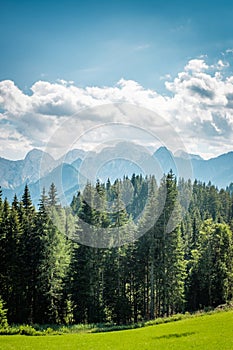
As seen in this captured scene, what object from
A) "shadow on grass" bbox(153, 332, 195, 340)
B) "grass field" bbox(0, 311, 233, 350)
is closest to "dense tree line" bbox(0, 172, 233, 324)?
"grass field" bbox(0, 311, 233, 350)

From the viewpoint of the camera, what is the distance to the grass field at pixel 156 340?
25734mm

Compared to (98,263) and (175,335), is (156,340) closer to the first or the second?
(175,335)

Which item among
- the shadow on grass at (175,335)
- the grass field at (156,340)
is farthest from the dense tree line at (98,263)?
the shadow on grass at (175,335)

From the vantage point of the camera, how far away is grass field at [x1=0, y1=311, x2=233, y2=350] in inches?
1013

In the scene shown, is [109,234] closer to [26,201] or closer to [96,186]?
[96,186]

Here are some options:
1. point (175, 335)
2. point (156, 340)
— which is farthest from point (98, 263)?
point (156, 340)

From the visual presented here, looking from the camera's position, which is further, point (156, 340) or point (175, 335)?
point (175, 335)

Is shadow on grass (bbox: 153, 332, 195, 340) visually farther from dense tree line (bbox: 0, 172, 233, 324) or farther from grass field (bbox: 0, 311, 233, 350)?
dense tree line (bbox: 0, 172, 233, 324)

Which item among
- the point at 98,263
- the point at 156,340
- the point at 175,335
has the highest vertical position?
the point at 98,263

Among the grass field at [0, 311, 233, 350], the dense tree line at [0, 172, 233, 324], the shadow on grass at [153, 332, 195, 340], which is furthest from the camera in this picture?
the dense tree line at [0, 172, 233, 324]

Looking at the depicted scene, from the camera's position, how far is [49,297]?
1858 inches

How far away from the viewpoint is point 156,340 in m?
28.4

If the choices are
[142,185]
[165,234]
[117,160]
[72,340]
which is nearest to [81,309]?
[165,234]

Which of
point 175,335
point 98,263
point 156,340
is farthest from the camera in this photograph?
point 98,263
